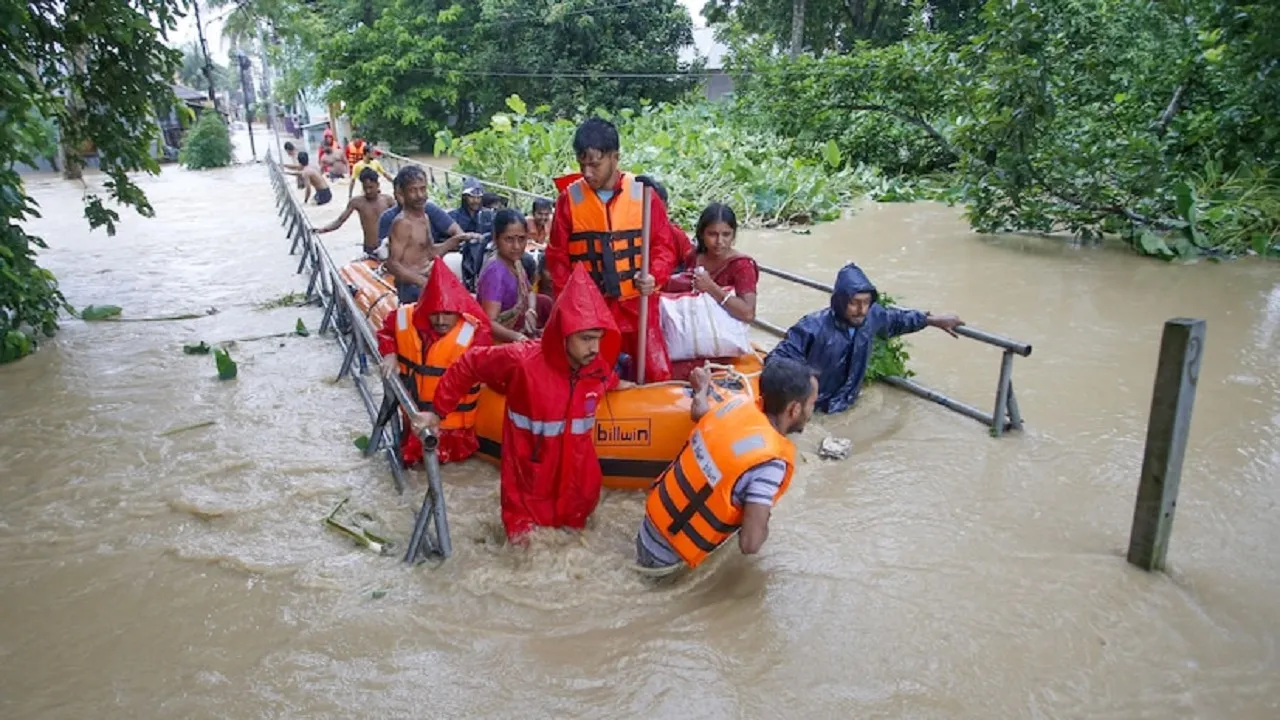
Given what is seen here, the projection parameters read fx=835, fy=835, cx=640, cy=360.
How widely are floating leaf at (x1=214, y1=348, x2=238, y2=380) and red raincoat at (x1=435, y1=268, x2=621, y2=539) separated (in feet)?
12.2

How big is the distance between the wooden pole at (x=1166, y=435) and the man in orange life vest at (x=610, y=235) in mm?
2195

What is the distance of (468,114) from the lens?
3027cm

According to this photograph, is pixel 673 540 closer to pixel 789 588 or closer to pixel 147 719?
pixel 789 588

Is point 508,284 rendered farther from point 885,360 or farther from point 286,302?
point 286,302

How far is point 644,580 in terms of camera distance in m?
3.50

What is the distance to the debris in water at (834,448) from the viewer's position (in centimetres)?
476

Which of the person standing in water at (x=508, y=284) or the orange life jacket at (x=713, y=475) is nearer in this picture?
the orange life jacket at (x=713, y=475)

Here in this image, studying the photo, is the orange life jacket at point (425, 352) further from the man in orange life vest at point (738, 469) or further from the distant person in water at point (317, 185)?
the distant person in water at point (317, 185)

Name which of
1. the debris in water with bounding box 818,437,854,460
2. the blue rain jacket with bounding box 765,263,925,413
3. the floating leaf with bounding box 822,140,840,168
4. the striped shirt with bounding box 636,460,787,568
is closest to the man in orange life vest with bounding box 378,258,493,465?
the striped shirt with bounding box 636,460,787,568

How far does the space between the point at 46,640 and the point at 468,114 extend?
95.4 feet

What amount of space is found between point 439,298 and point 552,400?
1046 mm

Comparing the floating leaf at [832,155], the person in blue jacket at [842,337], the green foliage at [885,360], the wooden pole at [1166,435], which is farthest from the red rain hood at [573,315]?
the floating leaf at [832,155]

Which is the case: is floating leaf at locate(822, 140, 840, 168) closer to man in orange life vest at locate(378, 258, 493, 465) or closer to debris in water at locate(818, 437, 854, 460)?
debris in water at locate(818, 437, 854, 460)

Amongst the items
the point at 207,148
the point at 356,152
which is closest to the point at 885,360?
the point at 356,152
